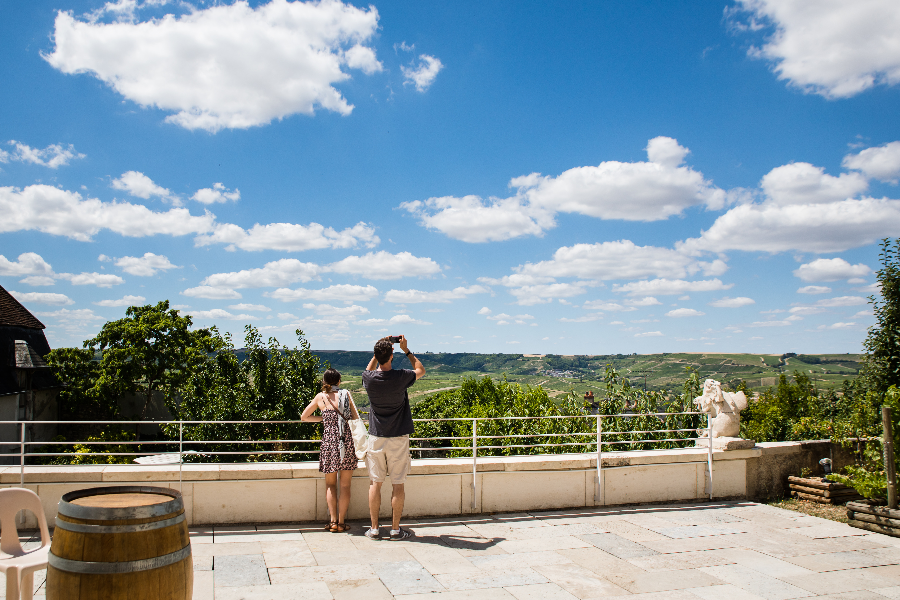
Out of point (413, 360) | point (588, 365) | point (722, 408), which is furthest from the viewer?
point (588, 365)

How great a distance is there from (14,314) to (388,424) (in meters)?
50.9

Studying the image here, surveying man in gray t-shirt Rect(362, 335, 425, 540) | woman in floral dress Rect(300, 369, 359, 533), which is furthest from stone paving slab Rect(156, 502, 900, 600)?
man in gray t-shirt Rect(362, 335, 425, 540)

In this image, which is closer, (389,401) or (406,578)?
(406,578)

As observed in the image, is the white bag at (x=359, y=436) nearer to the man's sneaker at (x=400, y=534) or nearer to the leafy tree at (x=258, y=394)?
the man's sneaker at (x=400, y=534)

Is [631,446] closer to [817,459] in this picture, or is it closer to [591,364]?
[817,459]

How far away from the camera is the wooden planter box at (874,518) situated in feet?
20.6

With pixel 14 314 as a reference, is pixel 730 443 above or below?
below

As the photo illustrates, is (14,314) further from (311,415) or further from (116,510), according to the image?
(116,510)

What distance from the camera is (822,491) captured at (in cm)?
762

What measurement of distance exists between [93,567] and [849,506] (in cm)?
760

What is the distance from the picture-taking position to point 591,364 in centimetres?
12031

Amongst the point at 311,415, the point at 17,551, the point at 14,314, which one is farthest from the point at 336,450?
the point at 14,314

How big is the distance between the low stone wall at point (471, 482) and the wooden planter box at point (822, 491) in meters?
0.27

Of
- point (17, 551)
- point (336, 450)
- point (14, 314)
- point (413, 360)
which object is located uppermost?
point (14, 314)
